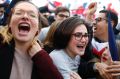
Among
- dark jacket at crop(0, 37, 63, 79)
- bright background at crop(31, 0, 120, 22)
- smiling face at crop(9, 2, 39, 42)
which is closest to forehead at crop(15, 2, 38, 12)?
smiling face at crop(9, 2, 39, 42)

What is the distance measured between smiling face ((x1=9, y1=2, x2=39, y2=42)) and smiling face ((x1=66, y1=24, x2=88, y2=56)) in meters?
0.36

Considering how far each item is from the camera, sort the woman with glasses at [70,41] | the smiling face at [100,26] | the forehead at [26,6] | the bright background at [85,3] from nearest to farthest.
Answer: the forehead at [26,6]
the woman with glasses at [70,41]
the smiling face at [100,26]
the bright background at [85,3]

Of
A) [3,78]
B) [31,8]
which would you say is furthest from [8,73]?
[31,8]

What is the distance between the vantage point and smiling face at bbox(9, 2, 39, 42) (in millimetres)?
2428

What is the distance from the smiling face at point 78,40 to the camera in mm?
2705

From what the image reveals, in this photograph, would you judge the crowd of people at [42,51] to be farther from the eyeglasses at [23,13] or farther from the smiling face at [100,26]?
the smiling face at [100,26]

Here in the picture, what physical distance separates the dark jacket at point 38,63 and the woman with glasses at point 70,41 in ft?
0.69

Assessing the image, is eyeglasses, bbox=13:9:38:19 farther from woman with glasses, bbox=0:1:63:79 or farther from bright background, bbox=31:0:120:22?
bright background, bbox=31:0:120:22

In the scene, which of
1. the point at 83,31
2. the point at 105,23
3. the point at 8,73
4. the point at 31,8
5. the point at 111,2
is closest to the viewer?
the point at 8,73

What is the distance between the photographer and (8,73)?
233cm

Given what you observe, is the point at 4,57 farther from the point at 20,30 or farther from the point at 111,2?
the point at 111,2

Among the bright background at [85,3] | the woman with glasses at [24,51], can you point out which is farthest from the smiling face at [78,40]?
the bright background at [85,3]

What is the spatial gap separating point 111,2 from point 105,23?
3263 mm

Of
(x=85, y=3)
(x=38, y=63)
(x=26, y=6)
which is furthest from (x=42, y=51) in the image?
(x=85, y=3)
